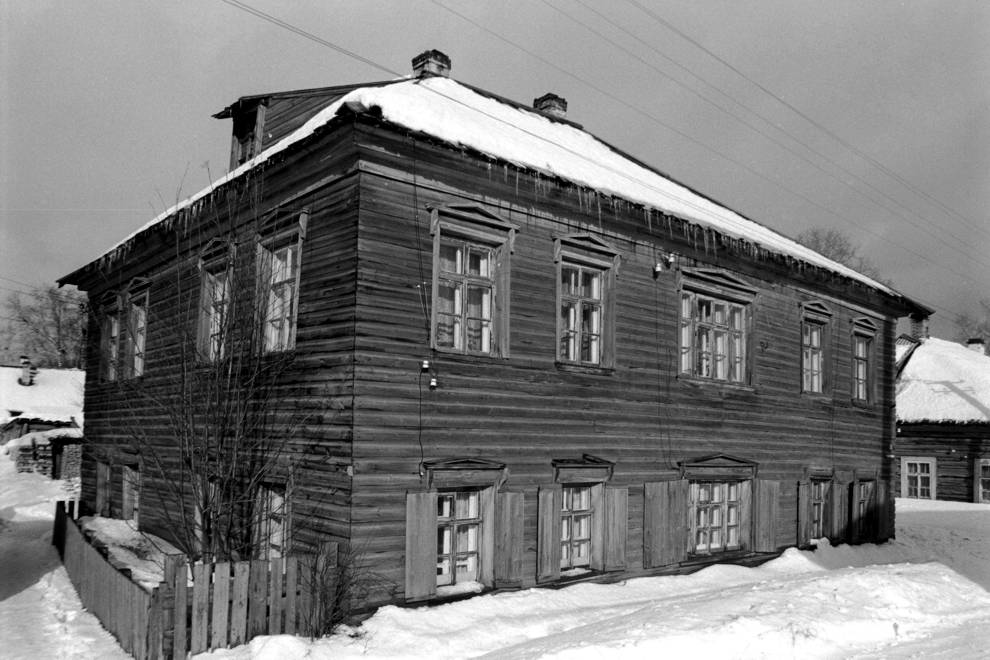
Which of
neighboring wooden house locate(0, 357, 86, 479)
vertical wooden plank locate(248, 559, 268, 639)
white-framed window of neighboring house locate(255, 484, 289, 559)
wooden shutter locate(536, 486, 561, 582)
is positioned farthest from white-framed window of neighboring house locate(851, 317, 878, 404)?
neighboring wooden house locate(0, 357, 86, 479)

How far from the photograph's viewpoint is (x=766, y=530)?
654 inches

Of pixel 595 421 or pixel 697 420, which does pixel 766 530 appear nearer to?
pixel 697 420

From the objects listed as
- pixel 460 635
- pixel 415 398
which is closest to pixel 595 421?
pixel 415 398

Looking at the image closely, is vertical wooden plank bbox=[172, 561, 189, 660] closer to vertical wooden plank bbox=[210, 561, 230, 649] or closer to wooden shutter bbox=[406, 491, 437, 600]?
vertical wooden plank bbox=[210, 561, 230, 649]

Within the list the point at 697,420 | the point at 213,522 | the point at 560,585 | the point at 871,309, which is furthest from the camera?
the point at 871,309

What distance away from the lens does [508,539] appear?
11609 millimetres

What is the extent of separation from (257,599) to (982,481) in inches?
1200

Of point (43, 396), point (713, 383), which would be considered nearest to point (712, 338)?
point (713, 383)

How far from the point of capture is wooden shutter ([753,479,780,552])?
54.0 ft

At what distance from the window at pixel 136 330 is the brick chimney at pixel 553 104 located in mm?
10203

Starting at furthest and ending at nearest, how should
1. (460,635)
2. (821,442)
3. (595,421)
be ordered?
1. (821,442)
2. (595,421)
3. (460,635)

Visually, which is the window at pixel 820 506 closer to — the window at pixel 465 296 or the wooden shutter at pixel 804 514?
the wooden shutter at pixel 804 514

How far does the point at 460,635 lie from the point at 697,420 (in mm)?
7235

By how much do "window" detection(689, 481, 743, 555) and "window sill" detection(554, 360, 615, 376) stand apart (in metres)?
3.38
